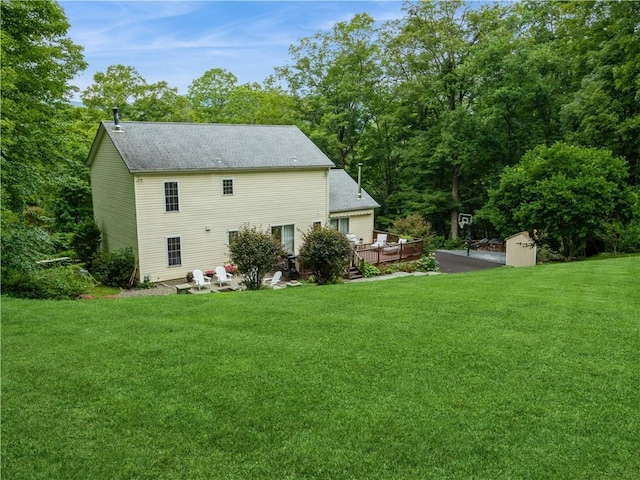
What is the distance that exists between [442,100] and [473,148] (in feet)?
15.7

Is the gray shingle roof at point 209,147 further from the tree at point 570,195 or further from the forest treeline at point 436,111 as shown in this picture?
the tree at point 570,195

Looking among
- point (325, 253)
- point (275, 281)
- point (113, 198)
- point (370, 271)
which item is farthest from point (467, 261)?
point (113, 198)

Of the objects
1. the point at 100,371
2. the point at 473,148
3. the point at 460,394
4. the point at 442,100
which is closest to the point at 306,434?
the point at 460,394

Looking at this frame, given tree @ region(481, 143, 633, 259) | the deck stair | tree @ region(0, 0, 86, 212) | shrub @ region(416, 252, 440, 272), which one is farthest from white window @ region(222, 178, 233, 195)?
tree @ region(481, 143, 633, 259)

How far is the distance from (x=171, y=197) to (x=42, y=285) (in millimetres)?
7199

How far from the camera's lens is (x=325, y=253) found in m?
15.8

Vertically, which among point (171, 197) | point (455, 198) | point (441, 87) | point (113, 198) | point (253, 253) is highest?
point (441, 87)

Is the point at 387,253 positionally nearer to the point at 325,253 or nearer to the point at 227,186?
the point at 325,253

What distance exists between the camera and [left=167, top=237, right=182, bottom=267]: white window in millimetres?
19234

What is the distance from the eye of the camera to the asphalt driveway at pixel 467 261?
22.1 meters

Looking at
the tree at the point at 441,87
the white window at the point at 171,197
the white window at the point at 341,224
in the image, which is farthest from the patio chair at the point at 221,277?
the tree at the point at 441,87

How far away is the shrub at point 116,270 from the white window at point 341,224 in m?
10.4

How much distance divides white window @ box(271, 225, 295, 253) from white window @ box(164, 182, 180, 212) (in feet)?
15.7

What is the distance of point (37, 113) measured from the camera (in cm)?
1246
